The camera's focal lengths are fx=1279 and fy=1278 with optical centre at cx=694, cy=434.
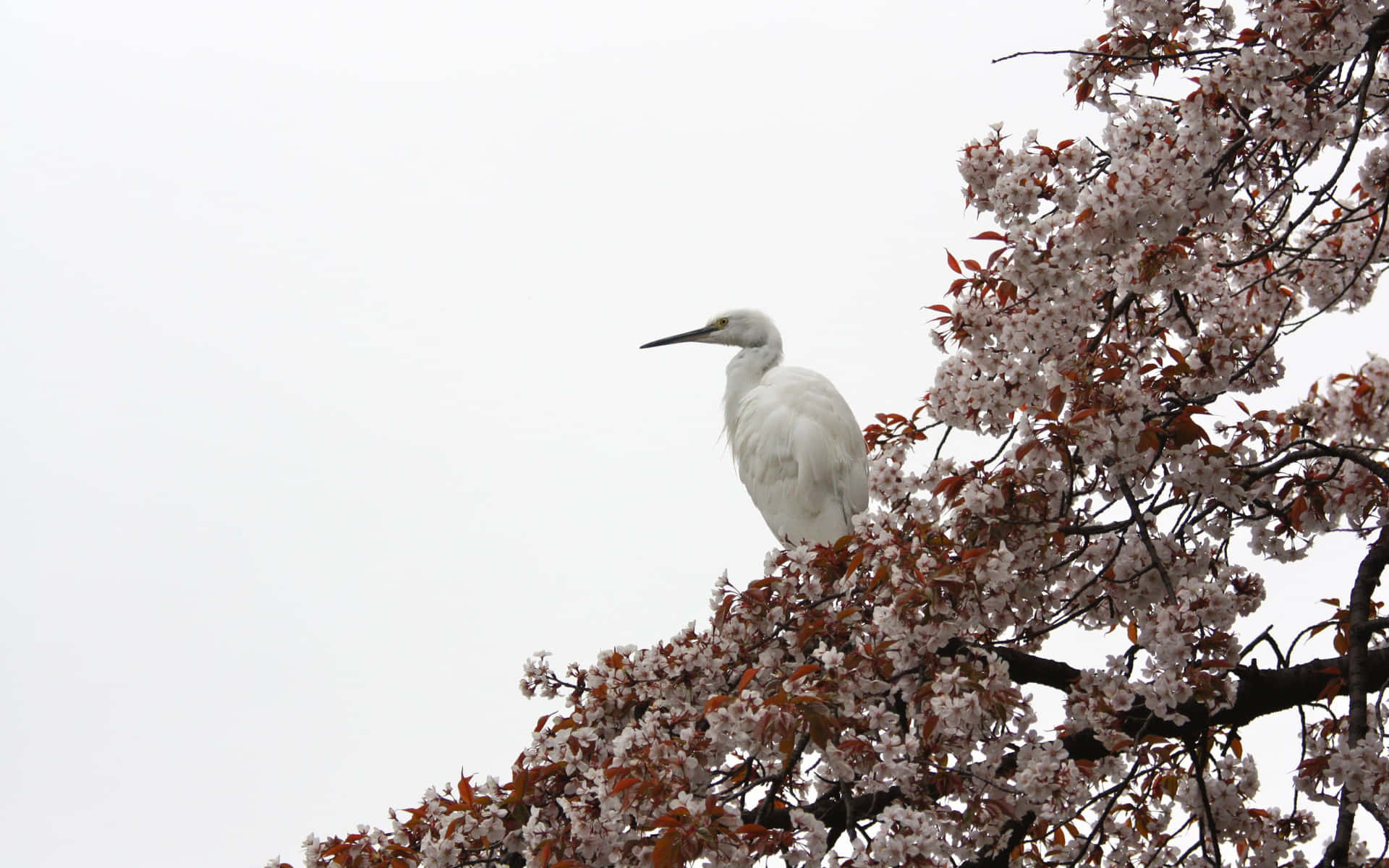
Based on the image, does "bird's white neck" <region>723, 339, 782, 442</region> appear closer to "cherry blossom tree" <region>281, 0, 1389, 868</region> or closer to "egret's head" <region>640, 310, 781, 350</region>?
"egret's head" <region>640, 310, 781, 350</region>

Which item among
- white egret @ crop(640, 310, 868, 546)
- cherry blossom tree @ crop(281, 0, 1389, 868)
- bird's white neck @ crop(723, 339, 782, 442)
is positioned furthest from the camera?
bird's white neck @ crop(723, 339, 782, 442)

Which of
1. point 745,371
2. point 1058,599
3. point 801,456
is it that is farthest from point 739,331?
point 1058,599

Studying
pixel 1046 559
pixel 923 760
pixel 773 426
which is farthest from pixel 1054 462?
pixel 773 426

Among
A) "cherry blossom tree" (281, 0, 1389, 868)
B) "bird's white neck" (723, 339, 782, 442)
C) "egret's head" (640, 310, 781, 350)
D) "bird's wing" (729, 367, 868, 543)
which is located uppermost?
"egret's head" (640, 310, 781, 350)

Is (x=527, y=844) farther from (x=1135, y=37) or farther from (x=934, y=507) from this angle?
(x=1135, y=37)

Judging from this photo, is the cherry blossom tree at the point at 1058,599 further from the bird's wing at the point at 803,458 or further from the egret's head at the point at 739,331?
the egret's head at the point at 739,331

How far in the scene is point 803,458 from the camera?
21.3 ft

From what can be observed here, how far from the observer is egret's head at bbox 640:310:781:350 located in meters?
7.83

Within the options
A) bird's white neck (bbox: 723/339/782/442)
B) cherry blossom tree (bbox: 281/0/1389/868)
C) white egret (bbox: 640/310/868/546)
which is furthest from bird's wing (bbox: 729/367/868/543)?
cherry blossom tree (bbox: 281/0/1389/868)

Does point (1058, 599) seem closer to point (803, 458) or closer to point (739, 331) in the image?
point (803, 458)

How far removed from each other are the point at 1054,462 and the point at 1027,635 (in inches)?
19.2

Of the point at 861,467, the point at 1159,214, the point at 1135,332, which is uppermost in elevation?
the point at 861,467

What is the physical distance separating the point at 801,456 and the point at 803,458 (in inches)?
0.7

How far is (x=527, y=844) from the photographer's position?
3375 millimetres
